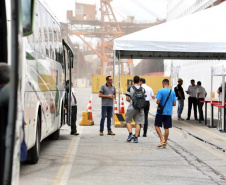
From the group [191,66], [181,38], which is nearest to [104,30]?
[191,66]

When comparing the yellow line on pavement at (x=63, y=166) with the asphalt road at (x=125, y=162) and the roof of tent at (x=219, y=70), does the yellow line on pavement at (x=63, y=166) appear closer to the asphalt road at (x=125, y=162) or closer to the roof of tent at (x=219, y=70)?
the asphalt road at (x=125, y=162)

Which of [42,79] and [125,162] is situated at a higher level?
[42,79]

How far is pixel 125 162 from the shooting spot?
28.8 feet

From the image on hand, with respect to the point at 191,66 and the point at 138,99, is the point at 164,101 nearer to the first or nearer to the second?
the point at 138,99

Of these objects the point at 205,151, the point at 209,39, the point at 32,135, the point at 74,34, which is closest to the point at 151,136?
the point at 205,151

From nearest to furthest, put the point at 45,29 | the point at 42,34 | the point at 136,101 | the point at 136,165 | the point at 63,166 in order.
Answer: the point at 63,166 → the point at 136,165 → the point at 42,34 → the point at 45,29 → the point at 136,101

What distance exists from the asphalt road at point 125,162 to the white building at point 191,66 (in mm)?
37922

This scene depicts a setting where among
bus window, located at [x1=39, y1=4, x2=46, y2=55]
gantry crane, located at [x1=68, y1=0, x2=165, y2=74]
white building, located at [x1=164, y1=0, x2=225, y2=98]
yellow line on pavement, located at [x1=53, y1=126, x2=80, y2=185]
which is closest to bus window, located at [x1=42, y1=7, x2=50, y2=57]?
bus window, located at [x1=39, y1=4, x2=46, y2=55]

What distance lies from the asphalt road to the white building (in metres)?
37.9

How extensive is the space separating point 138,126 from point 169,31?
637 centimetres

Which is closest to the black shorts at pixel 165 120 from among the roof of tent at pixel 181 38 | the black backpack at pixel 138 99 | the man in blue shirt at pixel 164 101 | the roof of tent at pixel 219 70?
the man in blue shirt at pixel 164 101

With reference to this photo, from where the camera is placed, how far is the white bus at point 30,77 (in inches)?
105

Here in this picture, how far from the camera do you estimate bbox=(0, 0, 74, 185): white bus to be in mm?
2660

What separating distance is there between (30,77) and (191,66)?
64.5m
